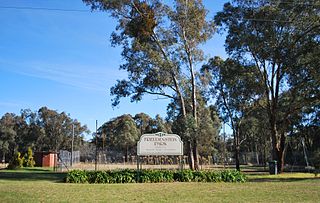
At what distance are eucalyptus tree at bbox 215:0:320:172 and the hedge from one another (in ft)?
31.6

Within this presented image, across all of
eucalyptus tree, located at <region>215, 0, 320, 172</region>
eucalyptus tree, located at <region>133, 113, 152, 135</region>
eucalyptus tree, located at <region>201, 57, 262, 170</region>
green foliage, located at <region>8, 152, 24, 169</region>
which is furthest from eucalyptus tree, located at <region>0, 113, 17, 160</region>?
eucalyptus tree, located at <region>215, 0, 320, 172</region>

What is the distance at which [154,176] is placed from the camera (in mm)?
19750

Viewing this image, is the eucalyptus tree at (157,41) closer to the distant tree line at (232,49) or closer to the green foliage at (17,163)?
the distant tree line at (232,49)

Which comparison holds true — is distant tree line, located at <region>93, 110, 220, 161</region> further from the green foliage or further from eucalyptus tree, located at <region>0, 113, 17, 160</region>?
the green foliage

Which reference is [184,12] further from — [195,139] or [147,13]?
[195,139]

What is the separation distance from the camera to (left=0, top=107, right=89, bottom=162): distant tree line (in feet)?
251

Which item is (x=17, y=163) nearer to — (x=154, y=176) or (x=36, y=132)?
(x=154, y=176)

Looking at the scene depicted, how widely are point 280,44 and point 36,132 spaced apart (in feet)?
208

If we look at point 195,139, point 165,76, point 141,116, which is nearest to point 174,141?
point 195,139

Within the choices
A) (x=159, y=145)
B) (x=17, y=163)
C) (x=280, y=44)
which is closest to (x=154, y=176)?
(x=159, y=145)

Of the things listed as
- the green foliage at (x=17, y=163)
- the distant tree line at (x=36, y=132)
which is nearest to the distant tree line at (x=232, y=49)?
the green foliage at (x=17, y=163)

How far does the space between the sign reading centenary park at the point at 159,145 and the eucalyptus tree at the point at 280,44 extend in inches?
387

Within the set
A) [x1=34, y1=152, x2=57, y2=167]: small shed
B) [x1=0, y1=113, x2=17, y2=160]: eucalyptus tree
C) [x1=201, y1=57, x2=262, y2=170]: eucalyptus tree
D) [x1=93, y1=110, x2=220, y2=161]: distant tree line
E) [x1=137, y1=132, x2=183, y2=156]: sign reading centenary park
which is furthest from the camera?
[x1=93, y1=110, x2=220, y2=161]: distant tree line

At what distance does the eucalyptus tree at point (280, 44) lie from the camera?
24.2m
